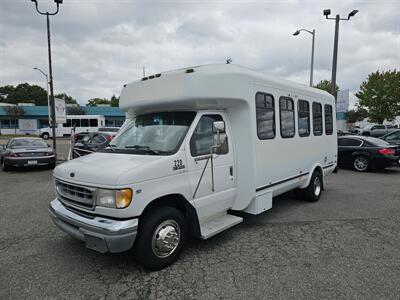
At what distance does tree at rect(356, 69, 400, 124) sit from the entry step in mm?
37930

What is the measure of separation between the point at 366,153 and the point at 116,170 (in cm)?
1093

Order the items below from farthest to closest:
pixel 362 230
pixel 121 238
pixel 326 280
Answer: pixel 362 230, pixel 326 280, pixel 121 238

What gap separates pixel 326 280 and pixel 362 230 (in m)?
2.10

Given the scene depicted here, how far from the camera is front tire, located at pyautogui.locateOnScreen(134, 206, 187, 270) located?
3.38m

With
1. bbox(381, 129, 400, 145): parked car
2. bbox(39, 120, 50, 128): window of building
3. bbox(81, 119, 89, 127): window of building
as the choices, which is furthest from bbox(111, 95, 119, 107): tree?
bbox(381, 129, 400, 145): parked car

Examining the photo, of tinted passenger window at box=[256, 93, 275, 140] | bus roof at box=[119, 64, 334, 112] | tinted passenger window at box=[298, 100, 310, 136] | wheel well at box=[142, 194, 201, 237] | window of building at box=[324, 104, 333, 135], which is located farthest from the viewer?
window of building at box=[324, 104, 333, 135]

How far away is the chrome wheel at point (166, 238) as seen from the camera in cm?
353

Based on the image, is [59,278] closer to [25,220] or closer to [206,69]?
[25,220]

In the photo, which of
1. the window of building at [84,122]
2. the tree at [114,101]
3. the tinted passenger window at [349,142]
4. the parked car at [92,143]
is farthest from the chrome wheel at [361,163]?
the tree at [114,101]

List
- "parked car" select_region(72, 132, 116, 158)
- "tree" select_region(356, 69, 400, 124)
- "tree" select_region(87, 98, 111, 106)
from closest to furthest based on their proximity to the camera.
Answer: "parked car" select_region(72, 132, 116, 158) → "tree" select_region(356, 69, 400, 124) → "tree" select_region(87, 98, 111, 106)

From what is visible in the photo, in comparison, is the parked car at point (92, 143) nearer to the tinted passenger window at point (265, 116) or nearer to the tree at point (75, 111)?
the tinted passenger window at point (265, 116)

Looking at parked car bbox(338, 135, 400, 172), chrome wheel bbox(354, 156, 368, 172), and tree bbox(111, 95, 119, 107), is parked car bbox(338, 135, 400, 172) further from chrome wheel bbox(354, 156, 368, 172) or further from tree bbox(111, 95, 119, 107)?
tree bbox(111, 95, 119, 107)

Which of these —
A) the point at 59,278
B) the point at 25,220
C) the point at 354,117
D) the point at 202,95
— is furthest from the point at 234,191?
the point at 354,117

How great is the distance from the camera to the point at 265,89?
4.93 meters
